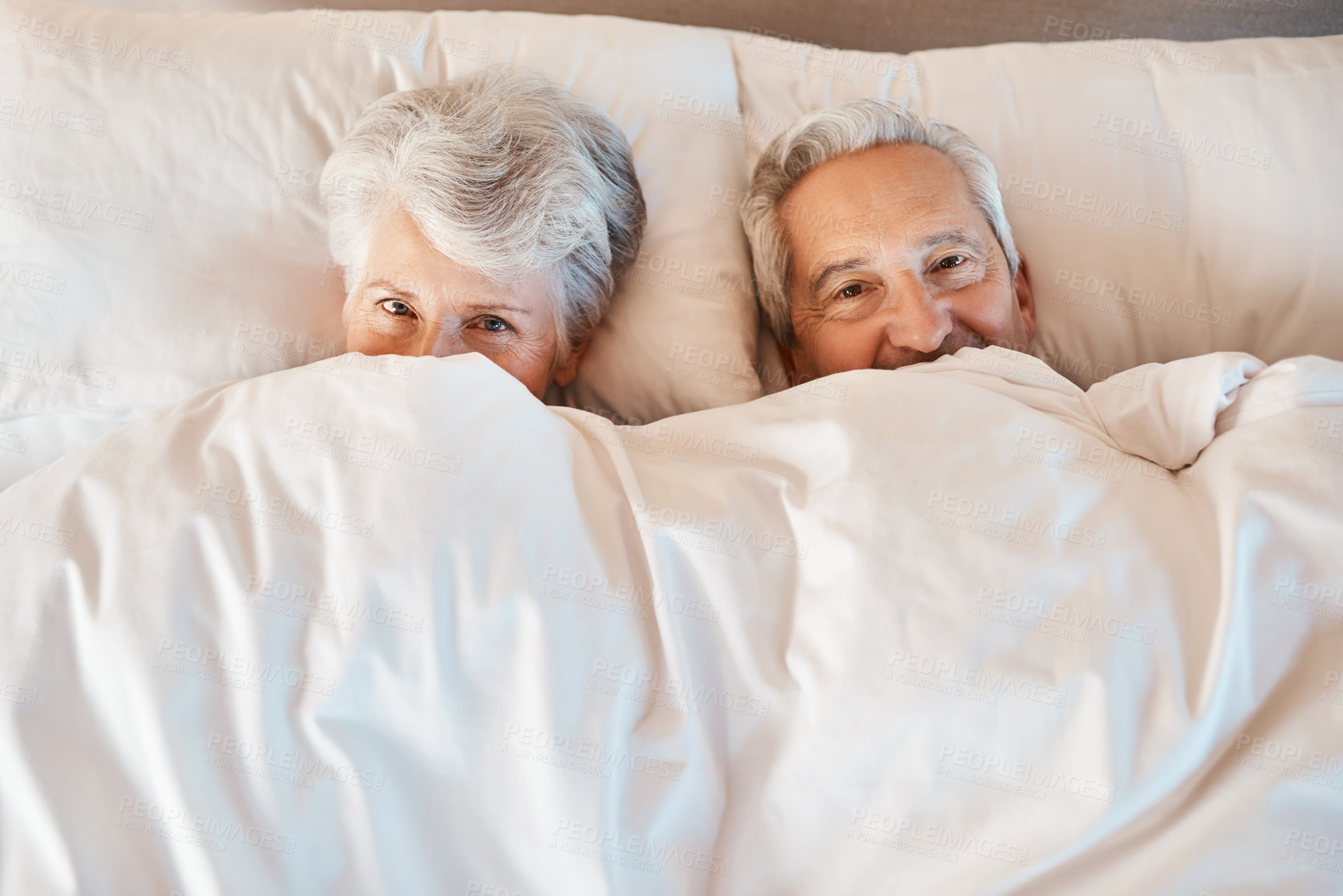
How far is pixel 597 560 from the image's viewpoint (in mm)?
958

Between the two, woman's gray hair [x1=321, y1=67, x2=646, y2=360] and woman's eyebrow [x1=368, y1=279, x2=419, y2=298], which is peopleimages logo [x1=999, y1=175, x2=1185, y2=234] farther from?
woman's eyebrow [x1=368, y1=279, x2=419, y2=298]

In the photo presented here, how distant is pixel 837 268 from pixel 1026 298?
1.21 ft

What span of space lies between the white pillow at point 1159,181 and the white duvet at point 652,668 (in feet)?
1.64

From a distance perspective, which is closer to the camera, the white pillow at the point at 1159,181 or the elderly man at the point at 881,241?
the elderly man at the point at 881,241

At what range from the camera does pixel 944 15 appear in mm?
1841

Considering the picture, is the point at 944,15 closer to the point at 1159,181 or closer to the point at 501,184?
the point at 1159,181

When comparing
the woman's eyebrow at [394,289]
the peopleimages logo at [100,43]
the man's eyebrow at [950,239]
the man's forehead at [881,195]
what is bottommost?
the woman's eyebrow at [394,289]

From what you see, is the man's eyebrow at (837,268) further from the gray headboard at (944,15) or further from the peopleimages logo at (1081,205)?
the gray headboard at (944,15)

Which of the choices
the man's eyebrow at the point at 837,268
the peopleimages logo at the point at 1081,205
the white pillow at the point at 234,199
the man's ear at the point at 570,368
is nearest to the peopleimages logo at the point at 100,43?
the white pillow at the point at 234,199

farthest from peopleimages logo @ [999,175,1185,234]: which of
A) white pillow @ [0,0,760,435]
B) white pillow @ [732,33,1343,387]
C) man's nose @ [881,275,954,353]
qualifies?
white pillow @ [0,0,760,435]

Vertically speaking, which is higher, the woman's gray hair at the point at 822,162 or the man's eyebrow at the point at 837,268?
the woman's gray hair at the point at 822,162

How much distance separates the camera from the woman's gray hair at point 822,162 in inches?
55.2

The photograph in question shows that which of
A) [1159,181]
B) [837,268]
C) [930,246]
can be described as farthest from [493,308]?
[1159,181]

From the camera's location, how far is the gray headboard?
1812mm
